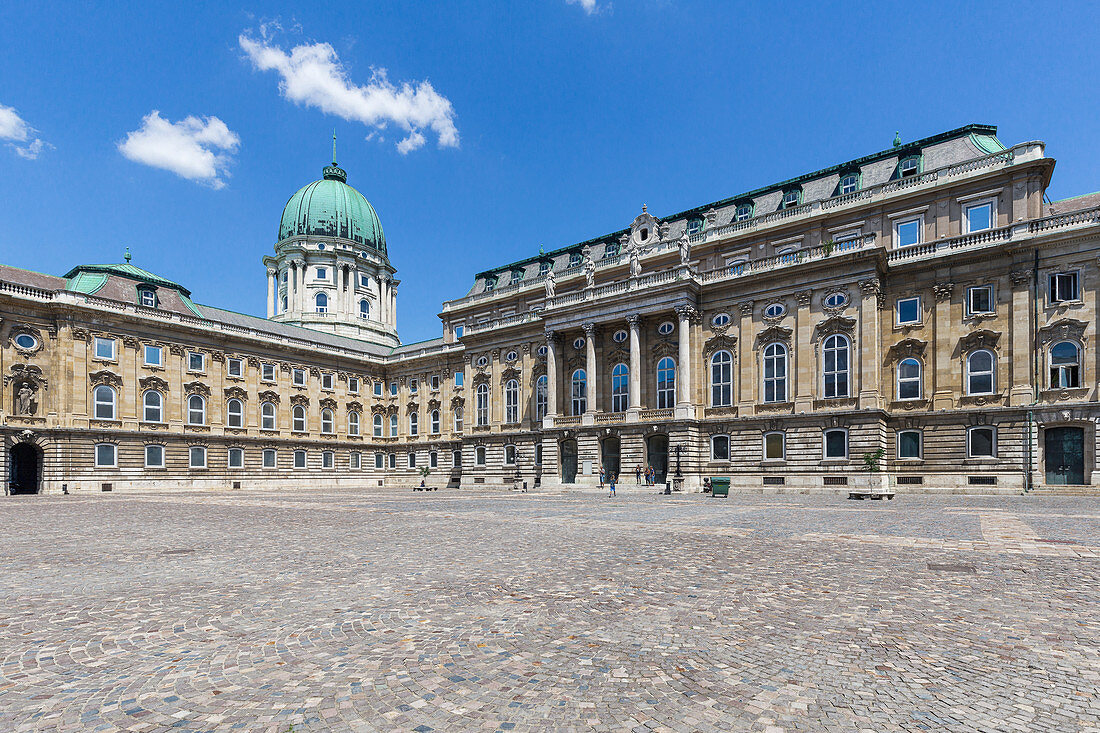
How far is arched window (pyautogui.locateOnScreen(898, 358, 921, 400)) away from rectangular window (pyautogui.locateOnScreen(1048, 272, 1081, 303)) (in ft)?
26.7

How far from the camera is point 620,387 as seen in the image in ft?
172

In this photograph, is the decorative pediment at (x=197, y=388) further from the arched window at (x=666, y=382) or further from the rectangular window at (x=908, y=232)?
the rectangular window at (x=908, y=232)

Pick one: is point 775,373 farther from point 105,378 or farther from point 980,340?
point 105,378

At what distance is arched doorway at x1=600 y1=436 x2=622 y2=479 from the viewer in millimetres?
50638

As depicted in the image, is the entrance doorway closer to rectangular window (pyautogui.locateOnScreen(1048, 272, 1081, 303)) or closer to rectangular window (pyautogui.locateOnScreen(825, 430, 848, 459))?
rectangular window (pyautogui.locateOnScreen(1048, 272, 1081, 303))

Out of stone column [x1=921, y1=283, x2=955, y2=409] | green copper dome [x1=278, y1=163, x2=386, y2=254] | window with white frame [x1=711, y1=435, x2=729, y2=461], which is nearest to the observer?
stone column [x1=921, y1=283, x2=955, y2=409]

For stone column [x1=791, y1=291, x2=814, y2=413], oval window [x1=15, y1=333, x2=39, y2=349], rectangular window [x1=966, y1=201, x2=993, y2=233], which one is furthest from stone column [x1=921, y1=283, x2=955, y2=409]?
oval window [x1=15, y1=333, x2=39, y2=349]

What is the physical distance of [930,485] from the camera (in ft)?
128

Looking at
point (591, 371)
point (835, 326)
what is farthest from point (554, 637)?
point (591, 371)

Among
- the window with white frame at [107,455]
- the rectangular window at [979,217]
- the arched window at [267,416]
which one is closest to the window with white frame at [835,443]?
the rectangular window at [979,217]

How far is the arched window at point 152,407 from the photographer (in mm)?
54156

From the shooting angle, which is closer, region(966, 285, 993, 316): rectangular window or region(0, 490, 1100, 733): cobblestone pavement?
region(0, 490, 1100, 733): cobblestone pavement

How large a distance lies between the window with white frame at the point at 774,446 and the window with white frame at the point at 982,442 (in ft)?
35.3

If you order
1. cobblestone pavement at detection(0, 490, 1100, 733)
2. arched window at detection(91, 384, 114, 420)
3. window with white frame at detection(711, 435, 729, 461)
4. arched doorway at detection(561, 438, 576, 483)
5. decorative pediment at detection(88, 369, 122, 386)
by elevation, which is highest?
decorative pediment at detection(88, 369, 122, 386)
